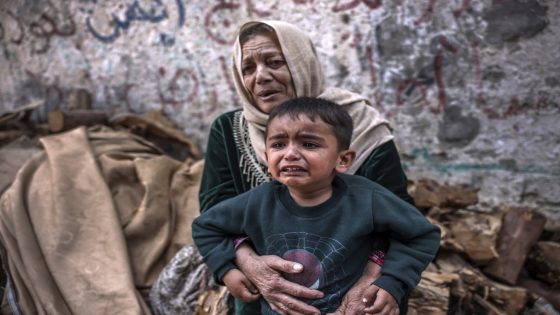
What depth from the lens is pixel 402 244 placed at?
5.54ft

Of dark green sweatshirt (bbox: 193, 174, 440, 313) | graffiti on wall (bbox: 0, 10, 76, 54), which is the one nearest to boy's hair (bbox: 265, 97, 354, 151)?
dark green sweatshirt (bbox: 193, 174, 440, 313)

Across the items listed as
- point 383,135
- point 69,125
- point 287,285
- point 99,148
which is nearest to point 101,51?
point 69,125

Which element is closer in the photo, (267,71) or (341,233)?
(341,233)

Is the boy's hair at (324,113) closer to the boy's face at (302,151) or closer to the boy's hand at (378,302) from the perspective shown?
the boy's face at (302,151)

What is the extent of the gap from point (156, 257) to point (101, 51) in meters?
2.61

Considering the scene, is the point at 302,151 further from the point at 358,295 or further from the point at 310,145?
the point at 358,295

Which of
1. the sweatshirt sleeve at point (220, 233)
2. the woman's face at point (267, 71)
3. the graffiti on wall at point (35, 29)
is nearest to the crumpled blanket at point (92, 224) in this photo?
the sweatshirt sleeve at point (220, 233)

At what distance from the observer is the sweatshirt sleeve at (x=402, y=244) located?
1.64 m

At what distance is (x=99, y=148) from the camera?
380 centimetres

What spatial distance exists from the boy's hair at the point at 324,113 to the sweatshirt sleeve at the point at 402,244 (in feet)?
0.76

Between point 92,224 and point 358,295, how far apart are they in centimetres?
204

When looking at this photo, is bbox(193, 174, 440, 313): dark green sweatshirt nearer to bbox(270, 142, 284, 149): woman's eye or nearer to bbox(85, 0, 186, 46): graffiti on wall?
bbox(270, 142, 284, 149): woman's eye

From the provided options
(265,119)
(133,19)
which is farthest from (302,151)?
(133,19)

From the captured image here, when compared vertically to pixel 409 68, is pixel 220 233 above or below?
below
